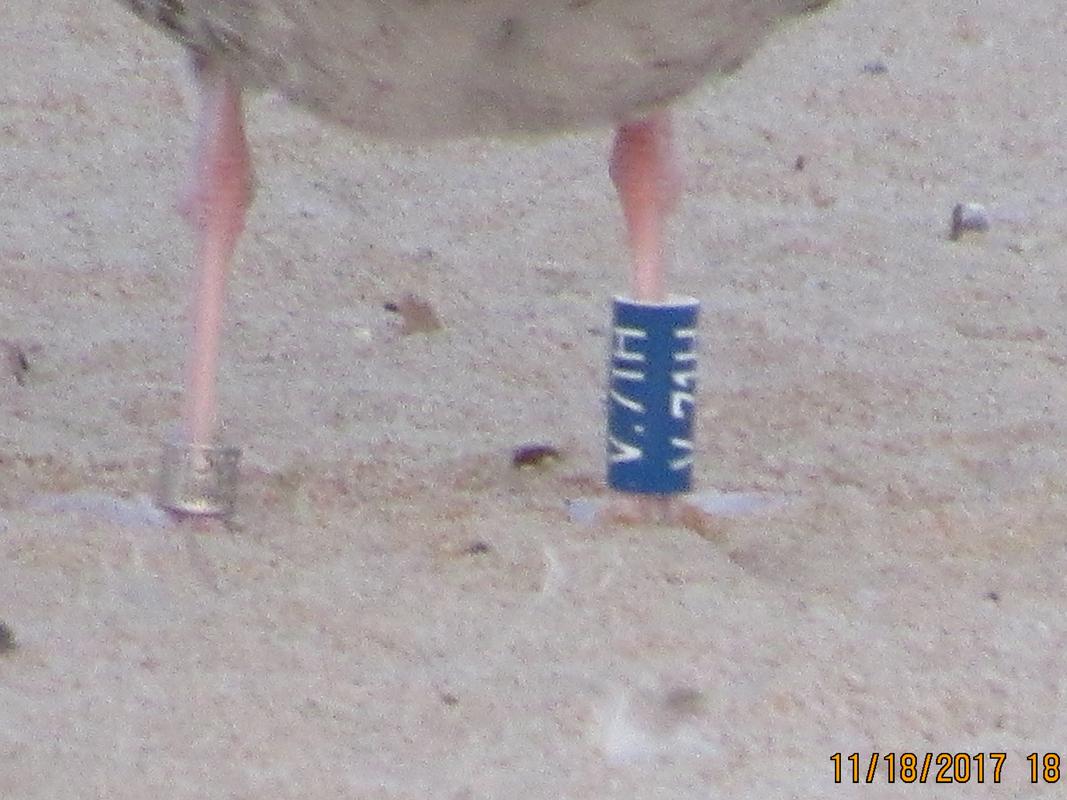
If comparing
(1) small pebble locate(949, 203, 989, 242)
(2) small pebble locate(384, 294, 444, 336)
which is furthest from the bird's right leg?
(1) small pebble locate(949, 203, 989, 242)

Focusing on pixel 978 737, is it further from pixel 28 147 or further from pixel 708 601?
pixel 28 147

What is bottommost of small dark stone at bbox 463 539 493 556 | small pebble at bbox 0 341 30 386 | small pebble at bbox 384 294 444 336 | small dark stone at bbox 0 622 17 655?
small dark stone at bbox 0 622 17 655

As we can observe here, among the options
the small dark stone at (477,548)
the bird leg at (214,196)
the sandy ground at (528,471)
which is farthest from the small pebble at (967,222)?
the small dark stone at (477,548)

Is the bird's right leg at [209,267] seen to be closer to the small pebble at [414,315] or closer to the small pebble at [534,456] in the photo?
the small pebble at [534,456]

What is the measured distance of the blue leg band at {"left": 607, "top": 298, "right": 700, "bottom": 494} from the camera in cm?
346

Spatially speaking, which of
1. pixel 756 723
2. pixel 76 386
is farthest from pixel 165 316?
pixel 756 723

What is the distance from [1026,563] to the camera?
336cm

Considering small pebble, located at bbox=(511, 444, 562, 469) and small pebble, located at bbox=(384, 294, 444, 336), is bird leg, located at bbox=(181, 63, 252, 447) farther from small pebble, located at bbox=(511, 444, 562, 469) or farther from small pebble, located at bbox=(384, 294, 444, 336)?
small pebble, located at bbox=(384, 294, 444, 336)

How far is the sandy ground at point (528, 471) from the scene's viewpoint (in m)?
2.72

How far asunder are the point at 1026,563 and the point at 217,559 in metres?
1.11
